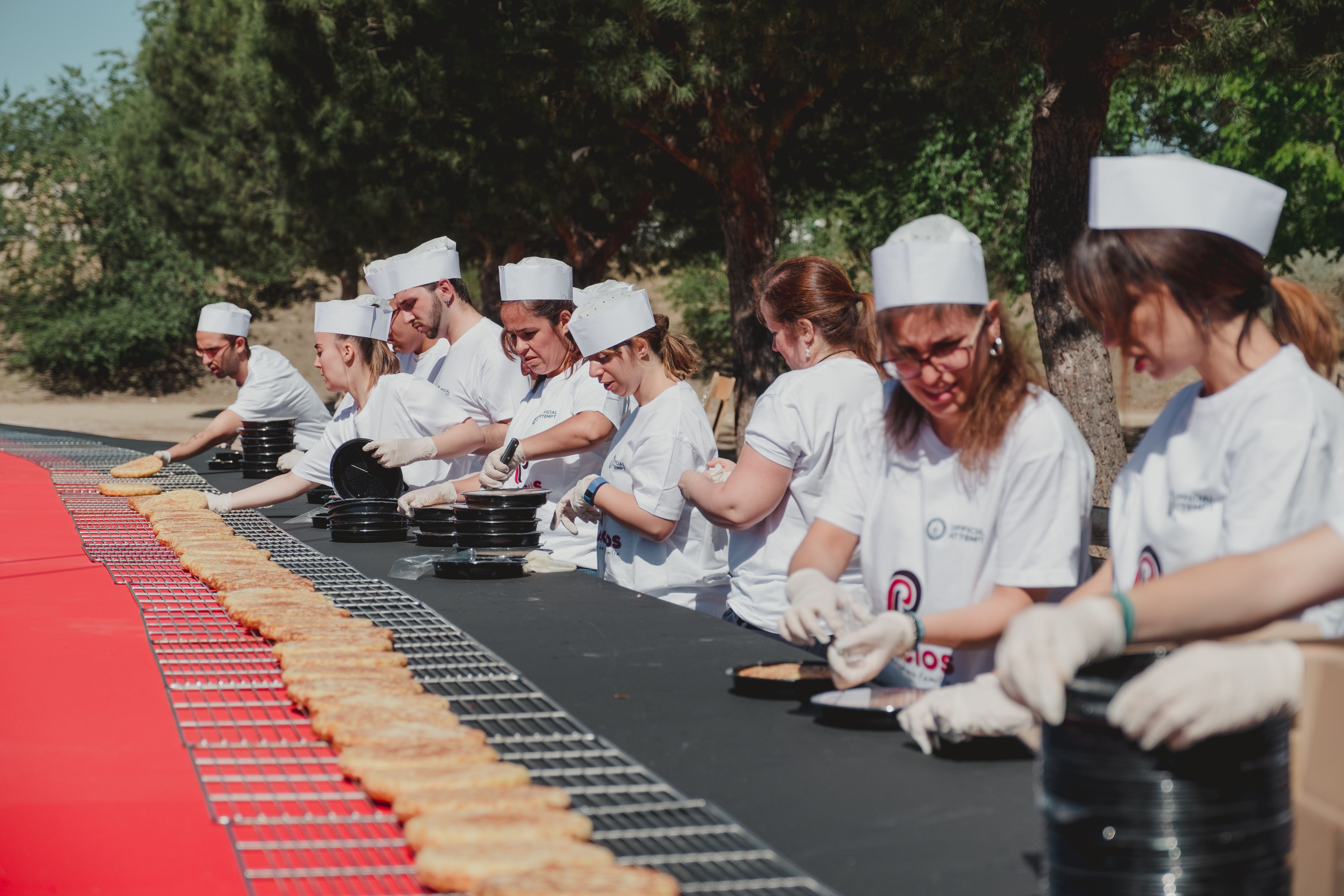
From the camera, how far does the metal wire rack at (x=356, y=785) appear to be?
1.55 meters

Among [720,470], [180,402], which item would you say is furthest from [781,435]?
[180,402]

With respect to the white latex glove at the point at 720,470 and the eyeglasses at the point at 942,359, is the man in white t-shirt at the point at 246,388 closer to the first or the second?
the white latex glove at the point at 720,470

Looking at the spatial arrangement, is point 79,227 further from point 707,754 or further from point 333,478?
point 707,754

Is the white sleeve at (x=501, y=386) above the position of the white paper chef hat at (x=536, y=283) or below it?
below

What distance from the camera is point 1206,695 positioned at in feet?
3.91

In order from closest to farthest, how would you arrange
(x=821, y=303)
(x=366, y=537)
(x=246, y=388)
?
(x=821, y=303), (x=366, y=537), (x=246, y=388)

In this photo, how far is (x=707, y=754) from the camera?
6.25 feet

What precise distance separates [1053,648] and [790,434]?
1.85 meters

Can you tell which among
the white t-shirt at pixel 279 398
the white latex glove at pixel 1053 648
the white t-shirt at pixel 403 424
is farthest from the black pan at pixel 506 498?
the white t-shirt at pixel 279 398

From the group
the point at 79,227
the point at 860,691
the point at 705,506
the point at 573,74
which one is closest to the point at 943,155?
the point at 573,74

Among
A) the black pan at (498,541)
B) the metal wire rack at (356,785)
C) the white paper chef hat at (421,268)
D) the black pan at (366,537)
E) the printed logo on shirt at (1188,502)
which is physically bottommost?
the metal wire rack at (356,785)

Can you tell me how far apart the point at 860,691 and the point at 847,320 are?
55.7 inches

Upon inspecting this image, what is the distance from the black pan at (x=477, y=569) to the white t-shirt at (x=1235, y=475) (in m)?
2.05

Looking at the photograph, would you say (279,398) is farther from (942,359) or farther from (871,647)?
(871,647)
